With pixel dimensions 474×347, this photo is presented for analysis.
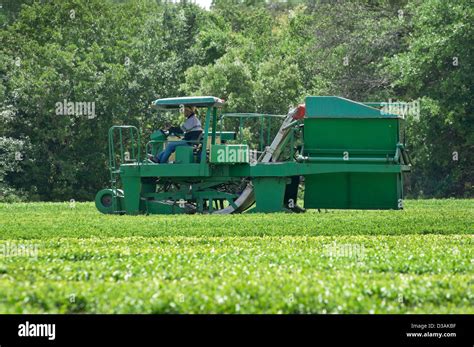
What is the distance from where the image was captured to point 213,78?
173 feet

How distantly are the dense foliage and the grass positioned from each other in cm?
2142

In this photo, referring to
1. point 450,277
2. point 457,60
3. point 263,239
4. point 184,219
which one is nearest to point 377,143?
point 184,219

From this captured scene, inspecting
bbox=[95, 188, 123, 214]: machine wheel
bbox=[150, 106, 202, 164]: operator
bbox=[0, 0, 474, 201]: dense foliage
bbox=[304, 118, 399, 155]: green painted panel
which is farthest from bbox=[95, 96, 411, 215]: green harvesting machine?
bbox=[0, 0, 474, 201]: dense foliage

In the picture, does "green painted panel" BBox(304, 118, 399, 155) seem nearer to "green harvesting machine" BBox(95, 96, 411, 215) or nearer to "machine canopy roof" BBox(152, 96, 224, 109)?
"green harvesting machine" BBox(95, 96, 411, 215)

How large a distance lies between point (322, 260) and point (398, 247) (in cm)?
286

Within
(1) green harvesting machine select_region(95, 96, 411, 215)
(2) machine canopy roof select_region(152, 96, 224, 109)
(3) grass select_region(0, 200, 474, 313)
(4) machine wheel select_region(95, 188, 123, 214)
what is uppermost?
(2) machine canopy roof select_region(152, 96, 224, 109)

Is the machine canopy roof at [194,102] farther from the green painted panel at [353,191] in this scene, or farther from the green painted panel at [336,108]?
the green painted panel at [353,191]

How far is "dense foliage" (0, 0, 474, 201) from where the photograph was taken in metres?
44.8

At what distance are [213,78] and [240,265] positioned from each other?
38479 millimetres

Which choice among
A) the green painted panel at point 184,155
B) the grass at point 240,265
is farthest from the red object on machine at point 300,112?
the grass at point 240,265

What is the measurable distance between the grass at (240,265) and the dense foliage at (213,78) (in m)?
21.4

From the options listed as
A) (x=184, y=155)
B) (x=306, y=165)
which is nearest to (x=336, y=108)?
(x=306, y=165)

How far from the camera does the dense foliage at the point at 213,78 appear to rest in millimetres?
44750
